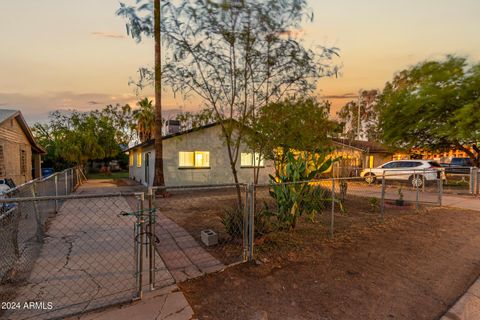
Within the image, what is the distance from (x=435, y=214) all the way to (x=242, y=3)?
351 inches

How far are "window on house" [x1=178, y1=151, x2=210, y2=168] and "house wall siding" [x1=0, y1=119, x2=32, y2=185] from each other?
7.96 metres

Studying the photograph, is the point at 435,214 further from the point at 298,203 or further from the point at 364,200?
the point at 298,203

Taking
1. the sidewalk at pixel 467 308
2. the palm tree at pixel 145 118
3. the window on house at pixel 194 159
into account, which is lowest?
the sidewalk at pixel 467 308

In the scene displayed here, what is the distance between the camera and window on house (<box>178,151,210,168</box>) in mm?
15047

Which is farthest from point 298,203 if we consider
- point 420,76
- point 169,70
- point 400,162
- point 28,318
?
point 420,76

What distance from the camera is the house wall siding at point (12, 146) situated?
11.8m

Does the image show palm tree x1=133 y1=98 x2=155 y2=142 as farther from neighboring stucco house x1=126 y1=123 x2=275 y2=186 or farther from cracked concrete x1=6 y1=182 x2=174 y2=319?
cracked concrete x1=6 y1=182 x2=174 y2=319

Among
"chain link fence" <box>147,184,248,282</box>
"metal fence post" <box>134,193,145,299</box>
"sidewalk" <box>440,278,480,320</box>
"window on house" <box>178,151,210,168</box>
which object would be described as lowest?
"sidewalk" <box>440,278,480,320</box>

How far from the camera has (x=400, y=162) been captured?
16891 mm

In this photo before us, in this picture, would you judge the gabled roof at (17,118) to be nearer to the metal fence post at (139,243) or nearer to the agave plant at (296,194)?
the metal fence post at (139,243)

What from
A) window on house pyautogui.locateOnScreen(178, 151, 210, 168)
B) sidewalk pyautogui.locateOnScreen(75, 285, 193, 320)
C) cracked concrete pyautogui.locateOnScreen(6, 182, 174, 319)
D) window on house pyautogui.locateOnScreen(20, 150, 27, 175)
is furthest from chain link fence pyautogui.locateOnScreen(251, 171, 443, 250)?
window on house pyautogui.locateOnScreen(20, 150, 27, 175)

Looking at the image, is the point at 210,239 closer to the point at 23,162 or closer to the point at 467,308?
the point at 467,308

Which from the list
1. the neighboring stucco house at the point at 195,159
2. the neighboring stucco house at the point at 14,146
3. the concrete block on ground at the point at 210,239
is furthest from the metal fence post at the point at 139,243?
the neighboring stucco house at the point at 195,159

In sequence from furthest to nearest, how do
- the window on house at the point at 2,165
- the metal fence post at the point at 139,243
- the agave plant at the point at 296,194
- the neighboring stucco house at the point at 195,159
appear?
the neighboring stucco house at the point at 195,159, the window on house at the point at 2,165, the agave plant at the point at 296,194, the metal fence post at the point at 139,243
